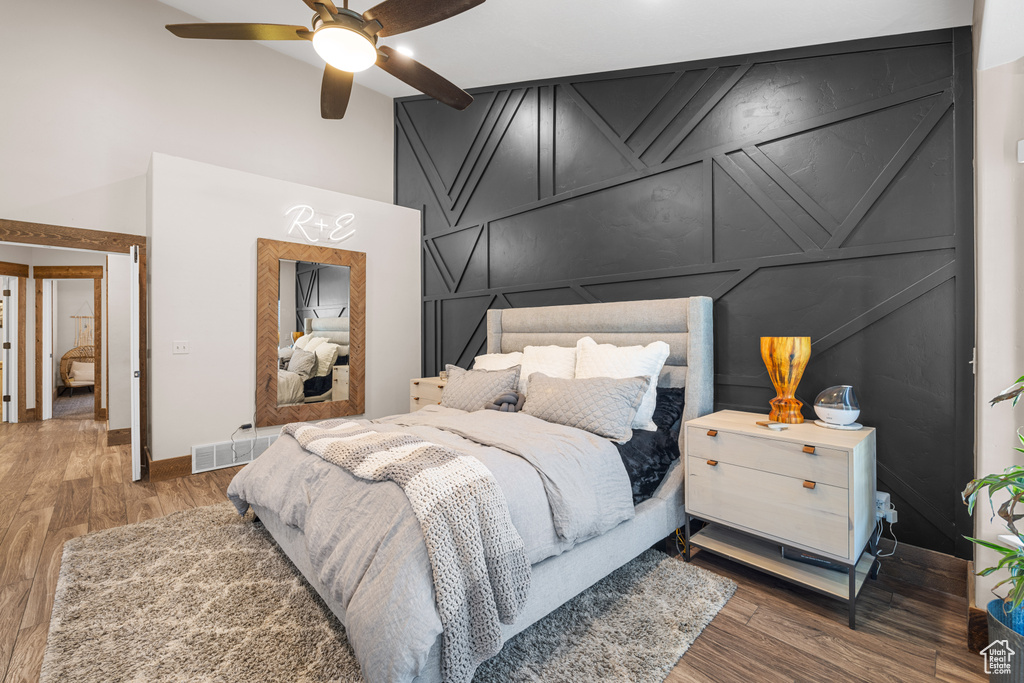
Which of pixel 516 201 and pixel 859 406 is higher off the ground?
pixel 516 201

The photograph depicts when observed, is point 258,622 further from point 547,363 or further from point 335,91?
point 335,91

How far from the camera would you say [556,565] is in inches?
69.1

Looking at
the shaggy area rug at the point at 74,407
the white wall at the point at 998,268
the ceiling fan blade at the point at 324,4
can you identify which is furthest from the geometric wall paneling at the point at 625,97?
the shaggy area rug at the point at 74,407

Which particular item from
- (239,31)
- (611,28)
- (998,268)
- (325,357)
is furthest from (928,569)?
(325,357)

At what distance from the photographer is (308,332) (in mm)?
4387

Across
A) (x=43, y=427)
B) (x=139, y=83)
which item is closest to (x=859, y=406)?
(x=139, y=83)

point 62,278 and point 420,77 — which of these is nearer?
point 420,77

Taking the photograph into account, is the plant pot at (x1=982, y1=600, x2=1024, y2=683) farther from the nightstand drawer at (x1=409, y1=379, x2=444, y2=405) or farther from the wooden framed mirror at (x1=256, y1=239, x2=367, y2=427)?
the wooden framed mirror at (x1=256, y1=239, x2=367, y2=427)

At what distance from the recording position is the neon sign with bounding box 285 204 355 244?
14.1ft

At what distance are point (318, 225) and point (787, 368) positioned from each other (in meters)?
4.17

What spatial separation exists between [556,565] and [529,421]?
79 cm

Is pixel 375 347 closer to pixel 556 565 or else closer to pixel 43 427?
pixel 556 565

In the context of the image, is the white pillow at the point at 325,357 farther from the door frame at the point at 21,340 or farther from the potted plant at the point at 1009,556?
the potted plant at the point at 1009,556

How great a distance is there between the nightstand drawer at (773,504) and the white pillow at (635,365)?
1.14ft
